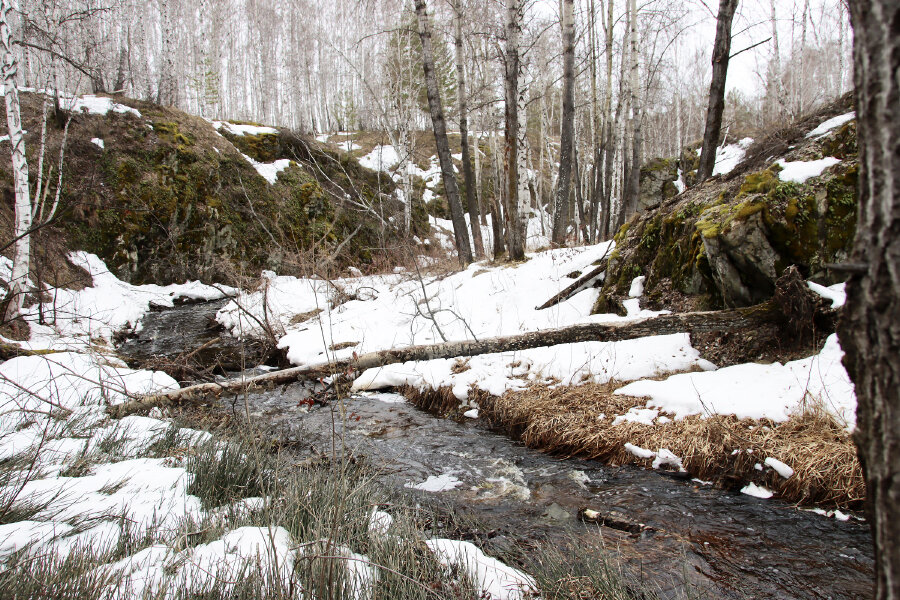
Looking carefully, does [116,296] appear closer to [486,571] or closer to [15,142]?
[15,142]

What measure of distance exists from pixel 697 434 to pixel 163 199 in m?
15.1

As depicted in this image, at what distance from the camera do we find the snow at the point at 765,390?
3.13 meters

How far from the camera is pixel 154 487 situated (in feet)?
8.68

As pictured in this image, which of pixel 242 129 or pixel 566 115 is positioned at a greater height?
pixel 242 129

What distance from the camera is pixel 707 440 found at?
326cm

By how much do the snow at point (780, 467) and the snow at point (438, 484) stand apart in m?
2.17

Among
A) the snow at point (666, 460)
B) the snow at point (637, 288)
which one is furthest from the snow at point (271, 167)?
the snow at point (666, 460)

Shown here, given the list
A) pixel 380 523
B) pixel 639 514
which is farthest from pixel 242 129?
pixel 639 514

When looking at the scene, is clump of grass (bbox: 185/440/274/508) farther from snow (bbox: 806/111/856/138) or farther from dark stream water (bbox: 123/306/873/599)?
snow (bbox: 806/111/856/138)

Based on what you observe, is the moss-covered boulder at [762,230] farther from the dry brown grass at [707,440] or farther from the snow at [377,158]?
the snow at [377,158]

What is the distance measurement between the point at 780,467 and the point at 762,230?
7.17ft

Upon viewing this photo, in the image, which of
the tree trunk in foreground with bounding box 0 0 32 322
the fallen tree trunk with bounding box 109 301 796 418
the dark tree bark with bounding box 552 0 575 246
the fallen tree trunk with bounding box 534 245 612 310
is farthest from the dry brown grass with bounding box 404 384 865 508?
the tree trunk in foreground with bounding box 0 0 32 322

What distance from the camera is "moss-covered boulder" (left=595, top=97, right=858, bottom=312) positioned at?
3.83 m

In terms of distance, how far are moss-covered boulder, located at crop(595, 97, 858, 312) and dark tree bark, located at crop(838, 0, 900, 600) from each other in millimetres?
3652
